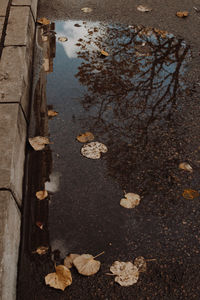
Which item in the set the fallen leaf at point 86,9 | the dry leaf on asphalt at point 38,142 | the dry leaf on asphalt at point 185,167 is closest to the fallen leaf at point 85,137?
the dry leaf on asphalt at point 38,142

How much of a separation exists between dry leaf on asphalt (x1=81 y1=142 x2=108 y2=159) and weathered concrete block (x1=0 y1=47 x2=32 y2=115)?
62 cm

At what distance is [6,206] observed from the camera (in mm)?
1965

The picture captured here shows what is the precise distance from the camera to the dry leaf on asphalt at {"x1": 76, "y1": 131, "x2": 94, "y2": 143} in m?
2.97

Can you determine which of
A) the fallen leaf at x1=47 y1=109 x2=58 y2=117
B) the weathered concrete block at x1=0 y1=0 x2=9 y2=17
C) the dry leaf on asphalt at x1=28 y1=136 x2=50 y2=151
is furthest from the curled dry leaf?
the weathered concrete block at x1=0 y1=0 x2=9 y2=17

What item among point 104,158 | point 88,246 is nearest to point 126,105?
point 104,158

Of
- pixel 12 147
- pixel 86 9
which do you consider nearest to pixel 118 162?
pixel 12 147

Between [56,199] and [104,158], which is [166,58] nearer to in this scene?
[104,158]

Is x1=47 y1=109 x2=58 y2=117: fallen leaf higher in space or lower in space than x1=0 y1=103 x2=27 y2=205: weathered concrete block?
lower

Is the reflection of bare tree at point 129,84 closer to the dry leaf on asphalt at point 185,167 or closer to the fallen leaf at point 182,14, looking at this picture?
the dry leaf on asphalt at point 185,167

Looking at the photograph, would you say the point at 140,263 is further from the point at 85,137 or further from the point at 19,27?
the point at 19,27

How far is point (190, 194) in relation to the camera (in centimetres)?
257

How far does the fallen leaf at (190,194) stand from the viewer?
8.34 ft

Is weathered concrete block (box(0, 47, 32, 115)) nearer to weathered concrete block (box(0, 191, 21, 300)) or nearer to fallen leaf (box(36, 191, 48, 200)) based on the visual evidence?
fallen leaf (box(36, 191, 48, 200))

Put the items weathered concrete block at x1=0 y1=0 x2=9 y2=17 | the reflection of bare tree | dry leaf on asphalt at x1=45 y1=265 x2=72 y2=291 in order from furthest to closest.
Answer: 1. weathered concrete block at x1=0 y1=0 x2=9 y2=17
2. the reflection of bare tree
3. dry leaf on asphalt at x1=45 y1=265 x2=72 y2=291
